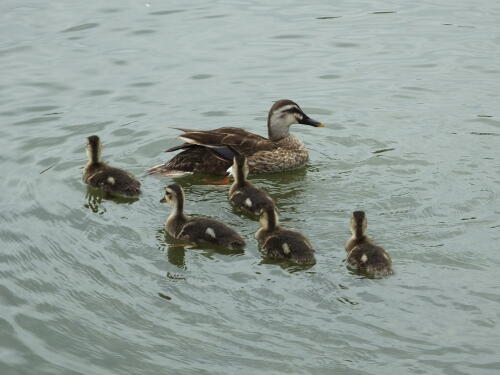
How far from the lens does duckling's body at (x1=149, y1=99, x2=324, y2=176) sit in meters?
9.74

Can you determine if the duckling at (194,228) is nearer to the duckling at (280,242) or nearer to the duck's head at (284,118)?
the duckling at (280,242)

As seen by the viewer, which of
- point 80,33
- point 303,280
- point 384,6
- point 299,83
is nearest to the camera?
point 303,280

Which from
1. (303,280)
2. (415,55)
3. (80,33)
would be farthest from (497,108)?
(80,33)

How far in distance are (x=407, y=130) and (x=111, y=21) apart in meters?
6.03

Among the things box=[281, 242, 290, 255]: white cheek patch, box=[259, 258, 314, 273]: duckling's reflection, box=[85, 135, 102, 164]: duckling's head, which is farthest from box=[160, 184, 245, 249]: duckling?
box=[85, 135, 102, 164]: duckling's head

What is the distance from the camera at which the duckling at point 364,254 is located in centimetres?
718

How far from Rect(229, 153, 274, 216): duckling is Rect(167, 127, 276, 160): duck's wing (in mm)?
725

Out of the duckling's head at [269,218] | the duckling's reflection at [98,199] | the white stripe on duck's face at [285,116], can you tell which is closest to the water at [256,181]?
the duckling's reflection at [98,199]

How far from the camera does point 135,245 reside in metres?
7.86

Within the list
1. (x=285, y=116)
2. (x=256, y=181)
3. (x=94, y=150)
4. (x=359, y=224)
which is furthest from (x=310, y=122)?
(x=359, y=224)

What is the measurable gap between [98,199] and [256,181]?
1628 mm

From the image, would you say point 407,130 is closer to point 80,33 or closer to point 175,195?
point 175,195

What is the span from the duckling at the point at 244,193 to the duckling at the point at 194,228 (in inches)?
21.1

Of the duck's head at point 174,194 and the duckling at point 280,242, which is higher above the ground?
the duck's head at point 174,194
